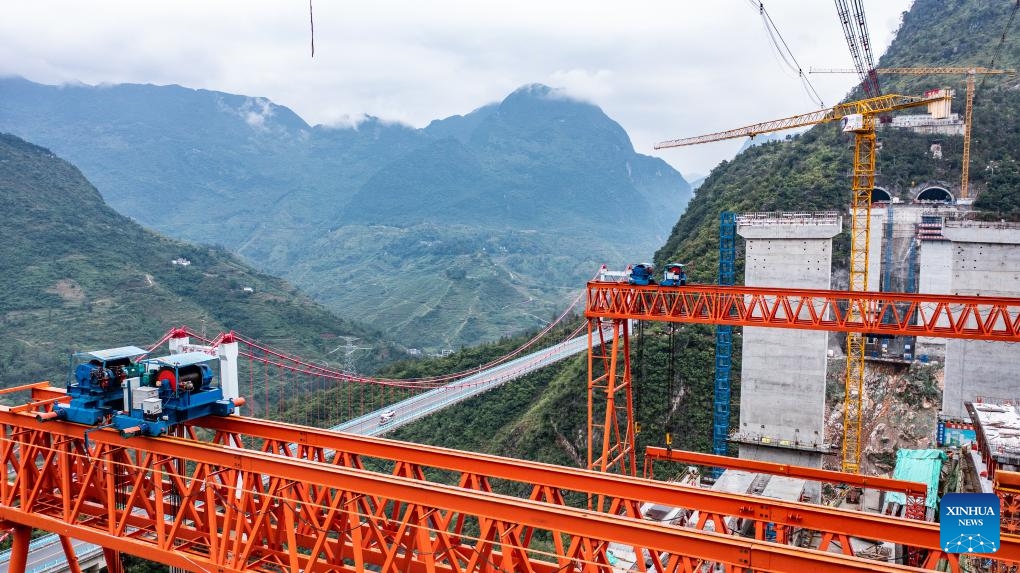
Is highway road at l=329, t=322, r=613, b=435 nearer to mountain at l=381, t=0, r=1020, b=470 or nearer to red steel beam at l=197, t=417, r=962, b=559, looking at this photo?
mountain at l=381, t=0, r=1020, b=470

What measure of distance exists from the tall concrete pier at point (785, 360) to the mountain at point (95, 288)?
50.1 metres

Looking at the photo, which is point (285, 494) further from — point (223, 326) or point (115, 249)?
point (115, 249)

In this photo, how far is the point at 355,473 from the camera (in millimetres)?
9742

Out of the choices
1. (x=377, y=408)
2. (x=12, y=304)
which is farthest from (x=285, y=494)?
(x=12, y=304)

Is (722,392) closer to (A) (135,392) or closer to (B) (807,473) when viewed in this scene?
(B) (807,473)

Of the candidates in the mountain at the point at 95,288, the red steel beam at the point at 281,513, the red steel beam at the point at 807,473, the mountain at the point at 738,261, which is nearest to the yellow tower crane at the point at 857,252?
the mountain at the point at 738,261

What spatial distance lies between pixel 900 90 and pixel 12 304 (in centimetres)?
8713

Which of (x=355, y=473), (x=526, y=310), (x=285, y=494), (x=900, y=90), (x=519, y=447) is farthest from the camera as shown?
(x=526, y=310)

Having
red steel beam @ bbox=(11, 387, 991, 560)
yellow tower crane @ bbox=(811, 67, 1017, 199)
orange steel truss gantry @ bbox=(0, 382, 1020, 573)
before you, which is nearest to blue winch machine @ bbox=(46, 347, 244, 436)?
orange steel truss gantry @ bbox=(0, 382, 1020, 573)

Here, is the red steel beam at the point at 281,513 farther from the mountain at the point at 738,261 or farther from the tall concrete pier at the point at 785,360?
the mountain at the point at 738,261

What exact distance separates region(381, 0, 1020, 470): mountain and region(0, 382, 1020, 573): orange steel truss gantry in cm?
2286

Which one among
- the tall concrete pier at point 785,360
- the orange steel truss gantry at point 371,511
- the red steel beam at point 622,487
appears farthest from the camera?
the tall concrete pier at point 785,360

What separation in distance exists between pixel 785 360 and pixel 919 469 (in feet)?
22.0

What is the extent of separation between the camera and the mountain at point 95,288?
59125 mm
